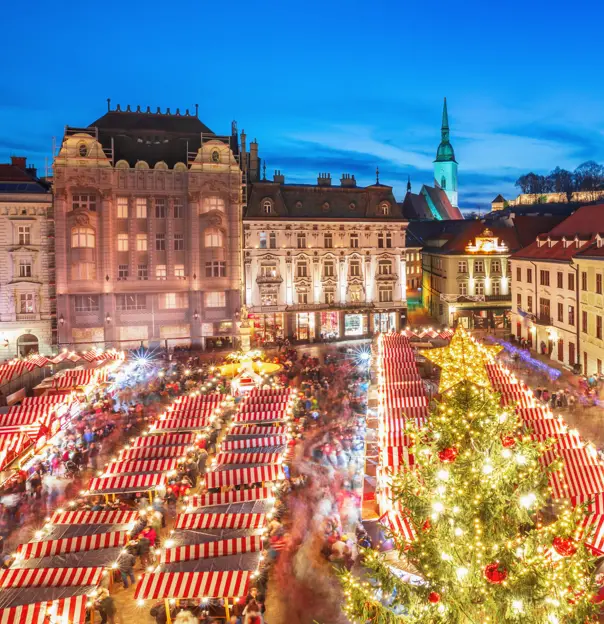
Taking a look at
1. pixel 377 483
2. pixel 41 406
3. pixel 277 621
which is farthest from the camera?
pixel 41 406

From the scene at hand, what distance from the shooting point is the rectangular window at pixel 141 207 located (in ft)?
158

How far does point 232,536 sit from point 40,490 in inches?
370

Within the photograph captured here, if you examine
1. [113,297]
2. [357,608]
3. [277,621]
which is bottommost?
[277,621]

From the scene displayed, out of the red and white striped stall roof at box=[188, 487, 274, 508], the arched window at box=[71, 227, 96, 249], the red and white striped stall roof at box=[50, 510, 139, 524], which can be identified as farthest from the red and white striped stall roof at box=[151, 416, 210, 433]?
the arched window at box=[71, 227, 96, 249]

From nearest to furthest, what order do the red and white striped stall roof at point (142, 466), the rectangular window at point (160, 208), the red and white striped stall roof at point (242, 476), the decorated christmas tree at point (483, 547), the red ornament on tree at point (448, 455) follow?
the decorated christmas tree at point (483, 547) < the red ornament on tree at point (448, 455) < the red and white striped stall roof at point (242, 476) < the red and white striped stall roof at point (142, 466) < the rectangular window at point (160, 208)

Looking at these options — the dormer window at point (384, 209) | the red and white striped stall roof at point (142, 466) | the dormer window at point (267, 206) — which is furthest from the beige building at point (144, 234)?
the red and white striped stall roof at point (142, 466)

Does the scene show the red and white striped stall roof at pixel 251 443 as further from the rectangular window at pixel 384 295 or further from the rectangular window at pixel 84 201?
the rectangular window at pixel 384 295

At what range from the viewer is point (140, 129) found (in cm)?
5091

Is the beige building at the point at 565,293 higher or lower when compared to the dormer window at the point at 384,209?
lower

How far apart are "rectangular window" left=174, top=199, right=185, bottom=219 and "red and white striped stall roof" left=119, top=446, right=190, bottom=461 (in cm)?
3150

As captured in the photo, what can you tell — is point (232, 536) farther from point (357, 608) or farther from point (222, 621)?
point (357, 608)

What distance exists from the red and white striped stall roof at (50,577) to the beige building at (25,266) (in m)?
35.9

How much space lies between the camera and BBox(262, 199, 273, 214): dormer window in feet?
174

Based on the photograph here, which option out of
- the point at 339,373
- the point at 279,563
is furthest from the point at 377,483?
the point at 339,373
